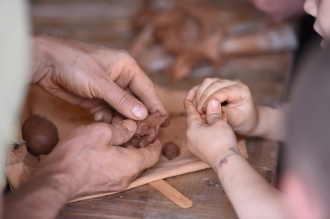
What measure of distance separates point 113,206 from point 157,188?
0.47 feet

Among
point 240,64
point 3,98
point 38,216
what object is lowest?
point 240,64

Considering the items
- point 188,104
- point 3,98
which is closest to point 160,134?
point 188,104

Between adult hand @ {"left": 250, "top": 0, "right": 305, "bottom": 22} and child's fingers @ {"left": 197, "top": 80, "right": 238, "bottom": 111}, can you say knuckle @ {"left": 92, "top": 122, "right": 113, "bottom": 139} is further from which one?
adult hand @ {"left": 250, "top": 0, "right": 305, "bottom": 22}

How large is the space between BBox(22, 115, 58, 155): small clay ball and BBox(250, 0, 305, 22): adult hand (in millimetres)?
1114

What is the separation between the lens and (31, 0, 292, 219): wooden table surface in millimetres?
1225

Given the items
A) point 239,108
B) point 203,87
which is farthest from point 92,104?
point 239,108

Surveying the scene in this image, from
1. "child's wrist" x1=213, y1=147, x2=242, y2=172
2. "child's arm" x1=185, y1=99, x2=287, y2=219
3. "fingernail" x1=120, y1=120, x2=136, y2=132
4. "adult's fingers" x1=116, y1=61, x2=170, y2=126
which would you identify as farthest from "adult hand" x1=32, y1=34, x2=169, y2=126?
"child's wrist" x1=213, y1=147, x2=242, y2=172

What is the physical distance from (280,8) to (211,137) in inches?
44.1

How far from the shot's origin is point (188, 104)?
1.37m

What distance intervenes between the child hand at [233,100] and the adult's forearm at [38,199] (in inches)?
19.1

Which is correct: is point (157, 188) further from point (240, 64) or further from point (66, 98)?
point (240, 64)

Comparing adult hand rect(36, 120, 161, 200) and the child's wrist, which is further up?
the child's wrist

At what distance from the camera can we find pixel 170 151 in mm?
1453

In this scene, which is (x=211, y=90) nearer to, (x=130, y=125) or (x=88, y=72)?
(x=130, y=125)
